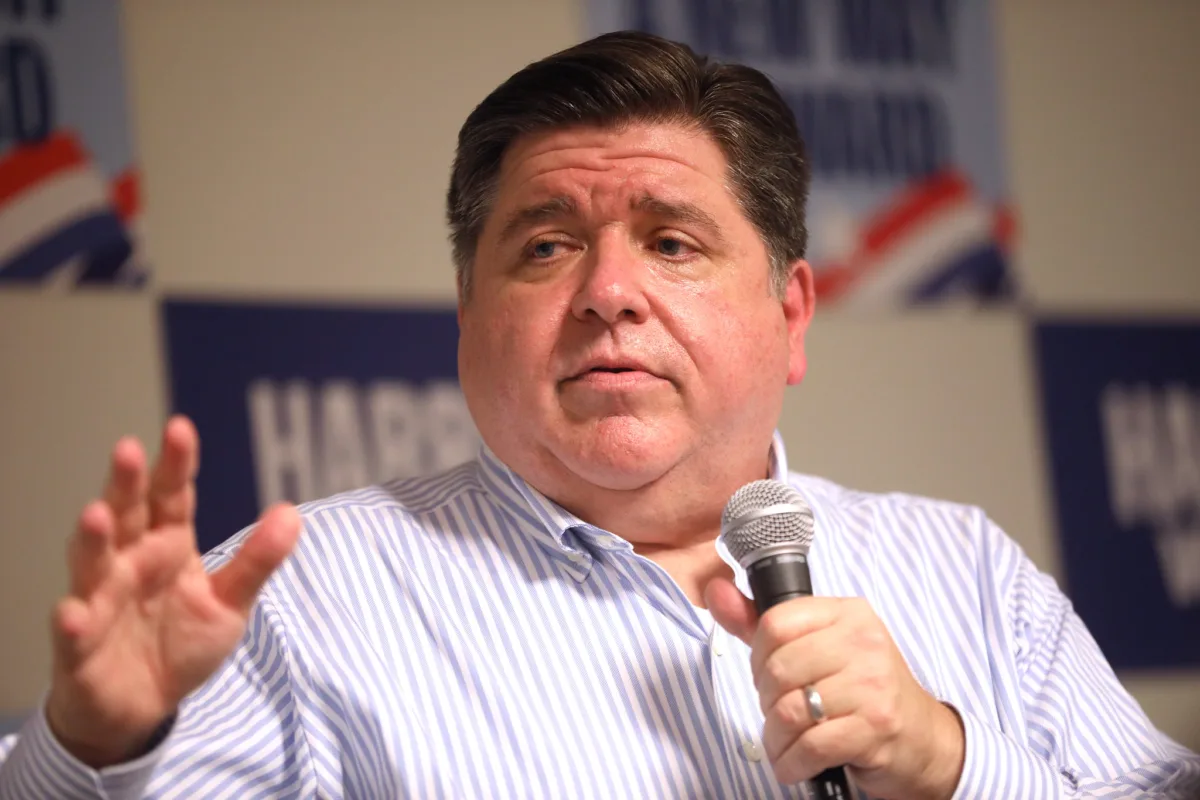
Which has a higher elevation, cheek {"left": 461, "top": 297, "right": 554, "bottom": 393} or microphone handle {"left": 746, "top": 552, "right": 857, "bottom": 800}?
cheek {"left": 461, "top": 297, "right": 554, "bottom": 393}

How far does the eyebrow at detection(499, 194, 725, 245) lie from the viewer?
1811mm

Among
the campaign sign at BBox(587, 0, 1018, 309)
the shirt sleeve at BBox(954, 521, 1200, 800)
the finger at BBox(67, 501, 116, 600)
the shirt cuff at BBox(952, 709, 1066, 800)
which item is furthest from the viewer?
the campaign sign at BBox(587, 0, 1018, 309)

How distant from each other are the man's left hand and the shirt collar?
1.25 feet

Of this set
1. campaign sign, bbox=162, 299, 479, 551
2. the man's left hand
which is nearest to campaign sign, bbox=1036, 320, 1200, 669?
campaign sign, bbox=162, 299, 479, 551

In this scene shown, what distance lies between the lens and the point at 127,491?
116 cm

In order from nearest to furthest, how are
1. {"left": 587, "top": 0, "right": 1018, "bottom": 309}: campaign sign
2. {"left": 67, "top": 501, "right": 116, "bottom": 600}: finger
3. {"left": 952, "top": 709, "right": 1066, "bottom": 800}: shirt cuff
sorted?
{"left": 67, "top": 501, "right": 116, "bottom": 600}: finger → {"left": 952, "top": 709, "right": 1066, "bottom": 800}: shirt cuff → {"left": 587, "top": 0, "right": 1018, "bottom": 309}: campaign sign

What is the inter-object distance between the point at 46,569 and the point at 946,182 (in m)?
2.37

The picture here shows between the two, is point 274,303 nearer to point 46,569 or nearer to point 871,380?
point 46,569

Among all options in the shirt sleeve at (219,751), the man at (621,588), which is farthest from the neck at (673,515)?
the shirt sleeve at (219,751)

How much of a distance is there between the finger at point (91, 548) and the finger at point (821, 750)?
65cm

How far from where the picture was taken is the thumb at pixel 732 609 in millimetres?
1352

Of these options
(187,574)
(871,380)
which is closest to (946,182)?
(871,380)

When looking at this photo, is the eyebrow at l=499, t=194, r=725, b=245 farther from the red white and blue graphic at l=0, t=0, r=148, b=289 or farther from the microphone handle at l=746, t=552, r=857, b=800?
the red white and blue graphic at l=0, t=0, r=148, b=289

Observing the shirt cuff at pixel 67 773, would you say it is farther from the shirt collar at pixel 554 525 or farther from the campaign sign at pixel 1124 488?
the campaign sign at pixel 1124 488
